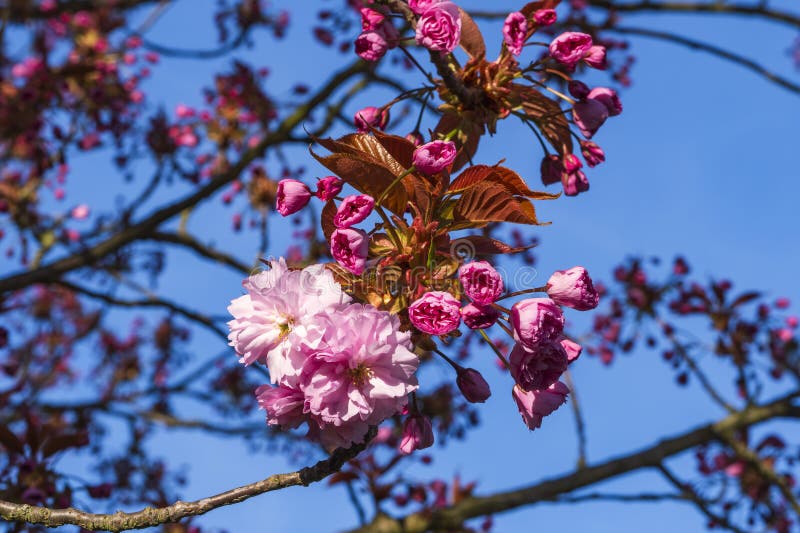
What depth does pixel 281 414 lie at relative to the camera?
5.38 ft

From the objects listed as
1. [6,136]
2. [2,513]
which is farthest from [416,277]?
[6,136]

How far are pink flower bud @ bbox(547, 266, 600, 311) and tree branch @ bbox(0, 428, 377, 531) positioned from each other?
1.73 ft

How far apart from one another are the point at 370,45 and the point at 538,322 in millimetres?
1027

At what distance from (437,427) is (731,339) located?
237 centimetres

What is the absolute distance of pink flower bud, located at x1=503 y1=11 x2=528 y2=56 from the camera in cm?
206

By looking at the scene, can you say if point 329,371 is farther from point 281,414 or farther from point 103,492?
point 103,492

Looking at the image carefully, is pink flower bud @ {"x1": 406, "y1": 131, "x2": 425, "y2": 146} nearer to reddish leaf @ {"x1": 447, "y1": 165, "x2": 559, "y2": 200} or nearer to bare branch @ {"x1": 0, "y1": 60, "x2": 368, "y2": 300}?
reddish leaf @ {"x1": 447, "y1": 165, "x2": 559, "y2": 200}

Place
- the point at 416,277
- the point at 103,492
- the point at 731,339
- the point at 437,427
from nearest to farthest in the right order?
the point at 416,277 → the point at 103,492 → the point at 731,339 → the point at 437,427

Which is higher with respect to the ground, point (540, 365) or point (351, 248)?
point (351, 248)

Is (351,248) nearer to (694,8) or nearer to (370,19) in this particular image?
(370,19)

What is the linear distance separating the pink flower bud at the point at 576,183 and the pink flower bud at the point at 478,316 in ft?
2.45

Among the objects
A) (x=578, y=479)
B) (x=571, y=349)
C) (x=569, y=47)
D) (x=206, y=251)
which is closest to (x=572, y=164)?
(x=569, y=47)

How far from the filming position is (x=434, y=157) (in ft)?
5.34

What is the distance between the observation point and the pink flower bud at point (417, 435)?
1.80 m
